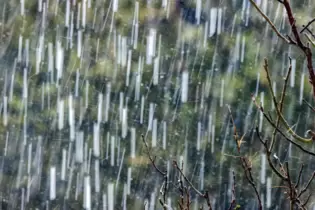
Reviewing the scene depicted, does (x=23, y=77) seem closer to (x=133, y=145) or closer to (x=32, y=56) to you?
(x=32, y=56)

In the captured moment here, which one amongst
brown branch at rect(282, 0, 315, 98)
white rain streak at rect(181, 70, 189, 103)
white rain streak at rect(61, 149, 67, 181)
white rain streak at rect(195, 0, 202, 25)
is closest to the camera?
brown branch at rect(282, 0, 315, 98)

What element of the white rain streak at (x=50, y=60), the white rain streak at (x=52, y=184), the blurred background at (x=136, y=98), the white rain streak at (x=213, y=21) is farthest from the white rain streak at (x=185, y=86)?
the white rain streak at (x=52, y=184)

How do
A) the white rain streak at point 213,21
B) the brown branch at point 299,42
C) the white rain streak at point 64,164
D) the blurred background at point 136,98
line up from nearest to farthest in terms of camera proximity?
1. the brown branch at point 299,42
2. the blurred background at point 136,98
3. the white rain streak at point 213,21
4. the white rain streak at point 64,164

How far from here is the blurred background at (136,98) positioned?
20.2ft

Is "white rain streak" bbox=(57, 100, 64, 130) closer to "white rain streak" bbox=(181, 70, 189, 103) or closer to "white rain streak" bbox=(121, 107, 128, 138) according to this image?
"white rain streak" bbox=(121, 107, 128, 138)

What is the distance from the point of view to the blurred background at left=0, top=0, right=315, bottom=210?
6.14 metres

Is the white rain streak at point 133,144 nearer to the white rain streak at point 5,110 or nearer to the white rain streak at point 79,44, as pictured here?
the white rain streak at point 79,44

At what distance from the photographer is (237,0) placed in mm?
6566

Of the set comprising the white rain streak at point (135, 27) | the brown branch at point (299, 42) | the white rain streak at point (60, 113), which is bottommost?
the white rain streak at point (60, 113)

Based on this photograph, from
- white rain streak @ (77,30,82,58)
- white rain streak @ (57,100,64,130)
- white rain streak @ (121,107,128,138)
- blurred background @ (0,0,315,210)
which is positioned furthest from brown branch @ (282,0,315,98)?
white rain streak @ (77,30,82,58)

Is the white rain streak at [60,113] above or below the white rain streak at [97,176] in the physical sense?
above

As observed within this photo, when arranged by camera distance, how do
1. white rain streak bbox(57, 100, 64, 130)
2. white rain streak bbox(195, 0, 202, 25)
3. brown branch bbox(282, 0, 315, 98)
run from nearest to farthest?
1. brown branch bbox(282, 0, 315, 98)
2. white rain streak bbox(195, 0, 202, 25)
3. white rain streak bbox(57, 100, 64, 130)

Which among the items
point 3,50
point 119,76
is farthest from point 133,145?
point 3,50

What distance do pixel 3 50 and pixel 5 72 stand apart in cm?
33
